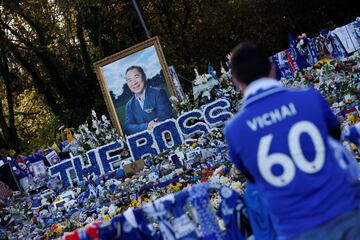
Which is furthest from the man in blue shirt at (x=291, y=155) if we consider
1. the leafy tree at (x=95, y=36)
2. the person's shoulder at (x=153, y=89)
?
the leafy tree at (x=95, y=36)

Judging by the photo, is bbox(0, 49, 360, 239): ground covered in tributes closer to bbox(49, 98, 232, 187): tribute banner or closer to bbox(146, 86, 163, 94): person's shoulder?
bbox(49, 98, 232, 187): tribute banner

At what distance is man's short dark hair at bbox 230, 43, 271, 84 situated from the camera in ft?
8.52

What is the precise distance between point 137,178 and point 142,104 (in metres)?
4.38

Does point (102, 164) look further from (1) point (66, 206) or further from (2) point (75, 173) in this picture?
(1) point (66, 206)

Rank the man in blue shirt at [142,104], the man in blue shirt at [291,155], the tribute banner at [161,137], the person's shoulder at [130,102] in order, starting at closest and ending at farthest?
the man in blue shirt at [291,155] → the tribute banner at [161,137] → the man in blue shirt at [142,104] → the person's shoulder at [130,102]

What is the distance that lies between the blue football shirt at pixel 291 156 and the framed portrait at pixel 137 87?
11750 millimetres

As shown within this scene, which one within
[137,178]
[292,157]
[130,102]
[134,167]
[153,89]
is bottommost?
[137,178]

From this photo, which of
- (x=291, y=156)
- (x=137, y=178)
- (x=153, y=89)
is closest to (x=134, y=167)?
(x=137, y=178)

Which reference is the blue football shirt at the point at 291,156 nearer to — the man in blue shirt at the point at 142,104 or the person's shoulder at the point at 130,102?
the man in blue shirt at the point at 142,104

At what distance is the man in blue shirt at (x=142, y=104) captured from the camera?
1445 centimetres

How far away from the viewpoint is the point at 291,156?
8.11 ft

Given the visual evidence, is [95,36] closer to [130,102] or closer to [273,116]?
[130,102]

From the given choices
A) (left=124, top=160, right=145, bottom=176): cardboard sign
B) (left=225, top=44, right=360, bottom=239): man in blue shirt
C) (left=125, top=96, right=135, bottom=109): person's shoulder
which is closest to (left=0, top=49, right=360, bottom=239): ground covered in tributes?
(left=124, top=160, right=145, bottom=176): cardboard sign

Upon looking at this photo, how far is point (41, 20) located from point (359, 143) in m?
20.6
